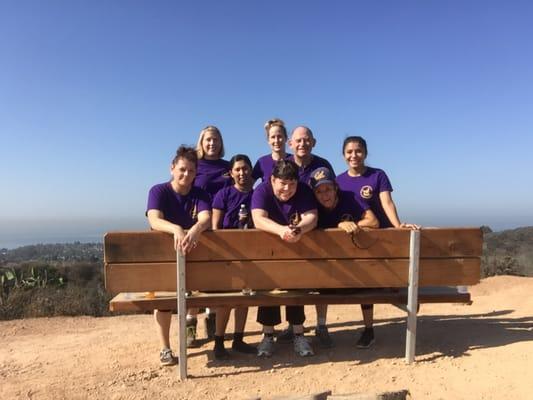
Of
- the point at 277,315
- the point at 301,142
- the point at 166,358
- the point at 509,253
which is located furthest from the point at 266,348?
the point at 509,253

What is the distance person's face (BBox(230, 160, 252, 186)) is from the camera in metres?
4.86

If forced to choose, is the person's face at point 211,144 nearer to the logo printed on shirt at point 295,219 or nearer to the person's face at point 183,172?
the person's face at point 183,172

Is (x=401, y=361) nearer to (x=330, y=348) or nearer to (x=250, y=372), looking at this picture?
(x=330, y=348)

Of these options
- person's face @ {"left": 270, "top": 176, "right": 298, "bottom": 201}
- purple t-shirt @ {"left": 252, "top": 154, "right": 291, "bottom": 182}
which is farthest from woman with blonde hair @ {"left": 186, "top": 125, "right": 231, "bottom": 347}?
person's face @ {"left": 270, "top": 176, "right": 298, "bottom": 201}

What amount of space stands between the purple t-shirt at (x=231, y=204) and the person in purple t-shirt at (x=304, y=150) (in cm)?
71

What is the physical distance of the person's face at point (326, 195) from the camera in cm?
451

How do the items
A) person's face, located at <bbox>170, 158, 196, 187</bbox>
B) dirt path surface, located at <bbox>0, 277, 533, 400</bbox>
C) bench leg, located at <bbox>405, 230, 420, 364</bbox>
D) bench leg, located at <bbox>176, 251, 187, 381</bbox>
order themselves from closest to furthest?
dirt path surface, located at <bbox>0, 277, 533, 400</bbox> → bench leg, located at <bbox>176, 251, 187, 381</bbox> → bench leg, located at <bbox>405, 230, 420, 364</bbox> → person's face, located at <bbox>170, 158, 196, 187</bbox>

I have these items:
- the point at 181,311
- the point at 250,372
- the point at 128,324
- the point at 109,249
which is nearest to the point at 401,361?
the point at 250,372

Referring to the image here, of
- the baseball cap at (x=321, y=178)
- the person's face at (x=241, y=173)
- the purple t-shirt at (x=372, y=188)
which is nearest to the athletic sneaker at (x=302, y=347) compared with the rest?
the purple t-shirt at (x=372, y=188)

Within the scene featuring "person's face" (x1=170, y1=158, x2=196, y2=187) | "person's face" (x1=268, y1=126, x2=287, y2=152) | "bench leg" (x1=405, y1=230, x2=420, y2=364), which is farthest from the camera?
"person's face" (x1=268, y1=126, x2=287, y2=152)

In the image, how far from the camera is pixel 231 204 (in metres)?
4.81

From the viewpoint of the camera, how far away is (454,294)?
4.62 m

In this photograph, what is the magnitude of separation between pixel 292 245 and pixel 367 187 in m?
1.15

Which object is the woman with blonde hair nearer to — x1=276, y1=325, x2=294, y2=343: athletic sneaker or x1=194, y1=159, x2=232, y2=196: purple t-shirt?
x1=194, y1=159, x2=232, y2=196: purple t-shirt
